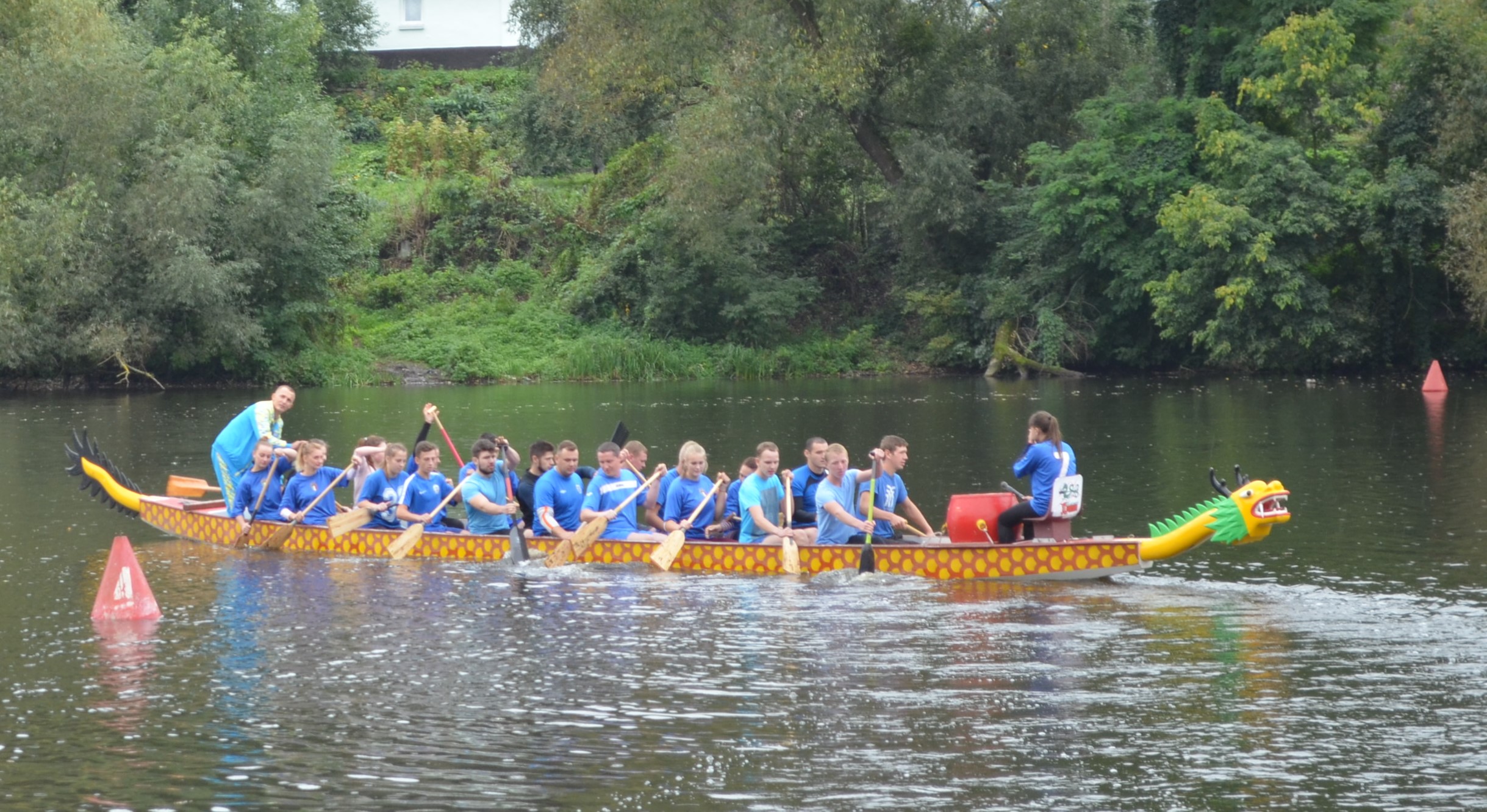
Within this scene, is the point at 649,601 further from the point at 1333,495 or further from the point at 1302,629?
the point at 1333,495

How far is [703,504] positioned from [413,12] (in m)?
50.6

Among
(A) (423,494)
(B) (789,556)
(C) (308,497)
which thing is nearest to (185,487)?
(C) (308,497)

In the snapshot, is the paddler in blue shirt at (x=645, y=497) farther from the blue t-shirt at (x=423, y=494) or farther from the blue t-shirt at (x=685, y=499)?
the blue t-shirt at (x=423, y=494)

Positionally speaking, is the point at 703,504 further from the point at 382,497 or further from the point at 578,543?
the point at 382,497

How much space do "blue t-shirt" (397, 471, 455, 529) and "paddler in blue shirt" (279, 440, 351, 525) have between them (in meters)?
0.96

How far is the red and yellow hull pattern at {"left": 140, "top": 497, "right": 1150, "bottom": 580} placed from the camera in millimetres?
15703

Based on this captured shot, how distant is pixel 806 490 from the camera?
17688 millimetres

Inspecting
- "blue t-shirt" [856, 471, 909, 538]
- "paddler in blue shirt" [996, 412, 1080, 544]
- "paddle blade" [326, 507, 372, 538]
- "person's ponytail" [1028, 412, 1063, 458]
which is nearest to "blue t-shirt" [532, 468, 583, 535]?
"paddle blade" [326, 507, 372, 538]

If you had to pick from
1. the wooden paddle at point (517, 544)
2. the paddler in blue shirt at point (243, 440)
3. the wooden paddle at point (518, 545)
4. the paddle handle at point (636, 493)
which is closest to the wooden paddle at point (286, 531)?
the paddler in blue shirt at point (243, 440)

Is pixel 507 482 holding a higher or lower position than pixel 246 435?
lower

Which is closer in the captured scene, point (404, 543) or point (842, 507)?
point (842, 507)

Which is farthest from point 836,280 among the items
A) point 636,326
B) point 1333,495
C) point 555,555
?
point 555,555

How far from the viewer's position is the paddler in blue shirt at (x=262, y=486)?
19562 millimetres

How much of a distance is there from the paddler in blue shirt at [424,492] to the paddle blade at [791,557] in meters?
4.53
